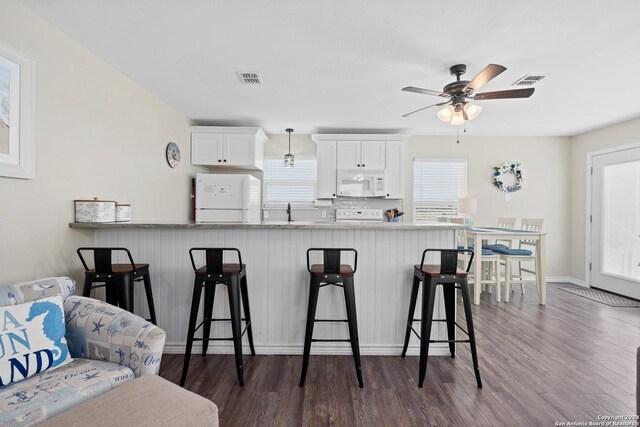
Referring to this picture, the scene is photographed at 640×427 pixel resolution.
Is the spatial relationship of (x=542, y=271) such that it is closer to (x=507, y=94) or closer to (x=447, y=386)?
(x=507, y=94)

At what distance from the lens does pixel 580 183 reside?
4.83m

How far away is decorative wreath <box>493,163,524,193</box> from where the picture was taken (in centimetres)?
499

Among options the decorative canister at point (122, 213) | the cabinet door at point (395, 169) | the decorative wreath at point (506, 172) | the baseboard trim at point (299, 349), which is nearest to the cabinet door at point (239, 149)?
the decorative canister at point (122, 213)

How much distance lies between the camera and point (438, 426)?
5.38ft

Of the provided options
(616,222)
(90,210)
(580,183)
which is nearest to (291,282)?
(90,210)

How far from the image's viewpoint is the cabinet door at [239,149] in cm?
436

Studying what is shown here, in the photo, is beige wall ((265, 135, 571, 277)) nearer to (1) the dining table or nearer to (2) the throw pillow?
(1) the dining table

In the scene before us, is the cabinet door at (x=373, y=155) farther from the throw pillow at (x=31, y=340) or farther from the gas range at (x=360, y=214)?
the throw pillow at (x=31, y=340)

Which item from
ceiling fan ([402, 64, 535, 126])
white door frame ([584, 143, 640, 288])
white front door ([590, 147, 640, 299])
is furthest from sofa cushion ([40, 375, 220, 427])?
white door frame ([584, 143, 640, 288])

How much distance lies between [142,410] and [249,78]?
268 cm

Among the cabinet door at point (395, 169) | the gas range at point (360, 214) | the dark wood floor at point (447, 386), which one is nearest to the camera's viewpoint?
the dark wood floor at point (447, 386)

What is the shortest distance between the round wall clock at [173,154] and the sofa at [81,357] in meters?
2.29

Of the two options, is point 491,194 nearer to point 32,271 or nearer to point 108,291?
point 108,291

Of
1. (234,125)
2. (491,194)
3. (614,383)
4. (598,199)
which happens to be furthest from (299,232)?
(598,199)
